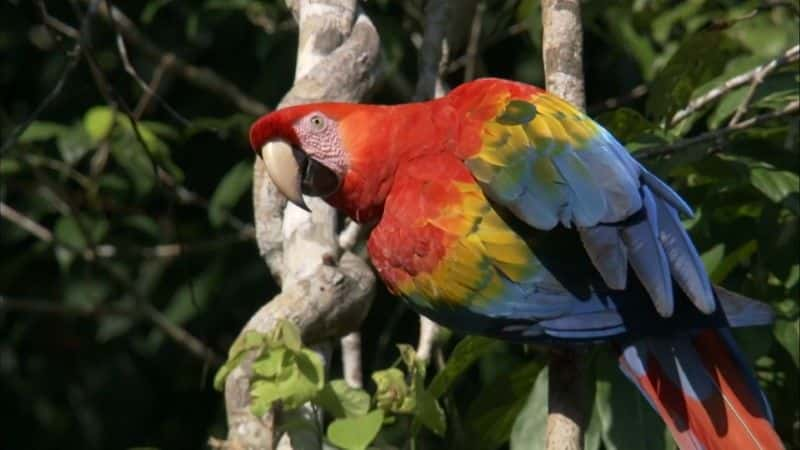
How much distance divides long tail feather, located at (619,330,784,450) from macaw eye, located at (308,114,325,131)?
21.9 inches

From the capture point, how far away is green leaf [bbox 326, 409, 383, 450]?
8.19ft

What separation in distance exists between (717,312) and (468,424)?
681mm

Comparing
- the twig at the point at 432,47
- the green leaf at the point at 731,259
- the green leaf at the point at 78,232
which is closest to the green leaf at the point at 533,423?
the green leaf at the point at 731,259

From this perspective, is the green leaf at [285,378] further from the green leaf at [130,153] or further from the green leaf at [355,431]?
the green leaf at [130,153]

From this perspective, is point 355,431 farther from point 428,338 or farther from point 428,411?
point 428,338

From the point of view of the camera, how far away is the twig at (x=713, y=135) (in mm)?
2793

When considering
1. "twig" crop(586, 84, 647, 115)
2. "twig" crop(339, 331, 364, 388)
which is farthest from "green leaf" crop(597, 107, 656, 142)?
"twig" crop(586, 84, 647, 115)

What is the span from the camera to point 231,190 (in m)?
3.95

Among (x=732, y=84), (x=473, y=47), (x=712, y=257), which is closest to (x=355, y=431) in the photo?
(x=712, y=257)

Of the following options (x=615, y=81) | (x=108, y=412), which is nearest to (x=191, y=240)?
(x=108, y=412)

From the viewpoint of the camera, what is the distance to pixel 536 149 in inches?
97.1

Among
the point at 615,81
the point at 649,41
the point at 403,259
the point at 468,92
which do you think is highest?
the point at 468,92

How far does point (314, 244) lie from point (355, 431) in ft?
1.08

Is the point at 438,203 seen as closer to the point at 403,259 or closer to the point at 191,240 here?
the point at 403,259
